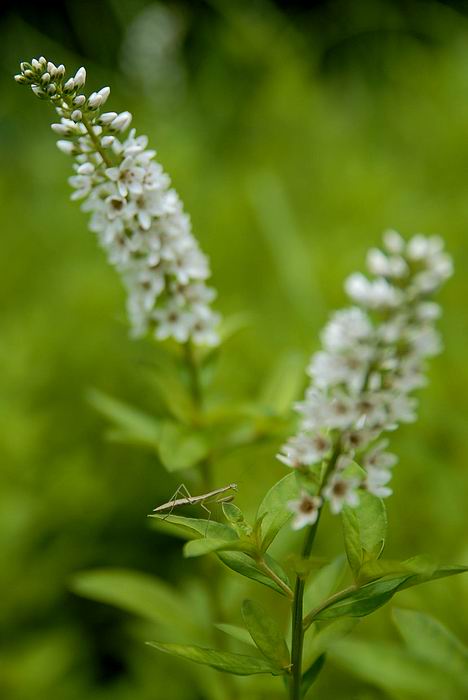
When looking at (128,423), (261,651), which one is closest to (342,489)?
(261,651)

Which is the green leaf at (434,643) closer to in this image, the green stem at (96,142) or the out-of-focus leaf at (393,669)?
the out-of-focus leaf at (393,669)

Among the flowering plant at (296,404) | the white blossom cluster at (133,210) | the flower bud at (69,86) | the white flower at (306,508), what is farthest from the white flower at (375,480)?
the flower bud at (69,86)

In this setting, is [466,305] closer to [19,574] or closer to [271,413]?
[271,413]

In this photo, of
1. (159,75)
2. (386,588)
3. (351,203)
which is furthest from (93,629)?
(159,75)

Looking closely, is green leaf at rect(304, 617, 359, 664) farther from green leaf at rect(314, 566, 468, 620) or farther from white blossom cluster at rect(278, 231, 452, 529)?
white blossom cluster at rect(278, 231, 452, 529)

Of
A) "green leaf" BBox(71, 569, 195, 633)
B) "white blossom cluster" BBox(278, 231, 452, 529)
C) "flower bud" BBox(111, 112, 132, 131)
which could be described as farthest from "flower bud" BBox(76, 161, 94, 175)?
"green leaf" BBox(71, 569, 195, 633)

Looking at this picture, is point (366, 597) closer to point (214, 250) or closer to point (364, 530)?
point (364, 530)
